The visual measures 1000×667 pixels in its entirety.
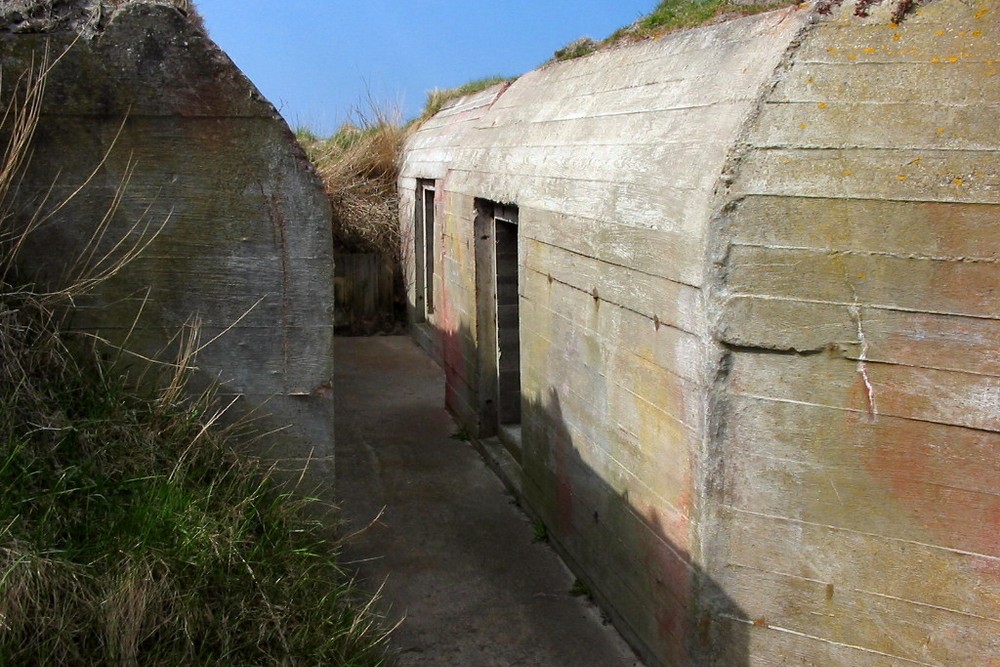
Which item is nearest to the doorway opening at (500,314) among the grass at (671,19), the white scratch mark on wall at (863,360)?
the grass at (671,19)

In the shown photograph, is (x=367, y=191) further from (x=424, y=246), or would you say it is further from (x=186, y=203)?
(x=186, y=203)

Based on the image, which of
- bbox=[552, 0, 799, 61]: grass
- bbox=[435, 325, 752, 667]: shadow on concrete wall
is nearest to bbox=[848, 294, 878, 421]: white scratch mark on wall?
bbox=[435, 325, 752, 667]: shadow on concrete wall

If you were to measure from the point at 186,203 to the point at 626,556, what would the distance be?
2664 millimetres

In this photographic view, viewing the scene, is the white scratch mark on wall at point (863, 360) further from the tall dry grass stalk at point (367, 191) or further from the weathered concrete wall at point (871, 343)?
the tall dry grass stalk at point (367, 191)

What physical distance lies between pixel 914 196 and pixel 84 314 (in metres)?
3.47

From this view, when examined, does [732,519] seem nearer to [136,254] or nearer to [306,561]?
[306,561]

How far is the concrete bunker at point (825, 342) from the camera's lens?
11.7ft

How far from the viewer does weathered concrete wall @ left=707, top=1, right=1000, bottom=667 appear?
3562 mm

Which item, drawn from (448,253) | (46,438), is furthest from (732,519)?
(448,253)

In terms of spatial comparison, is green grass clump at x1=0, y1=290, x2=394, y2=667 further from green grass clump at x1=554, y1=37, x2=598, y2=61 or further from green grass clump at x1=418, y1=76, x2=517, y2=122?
green grass clump at x1=418, y1=76, x2=517, y2=122

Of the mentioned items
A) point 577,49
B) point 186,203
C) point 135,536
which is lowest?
point 135,536

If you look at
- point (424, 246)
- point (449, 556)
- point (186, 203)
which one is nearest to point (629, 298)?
point (186, 203)

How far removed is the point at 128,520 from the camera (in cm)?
377

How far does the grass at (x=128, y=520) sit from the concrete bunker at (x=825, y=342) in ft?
5.09
